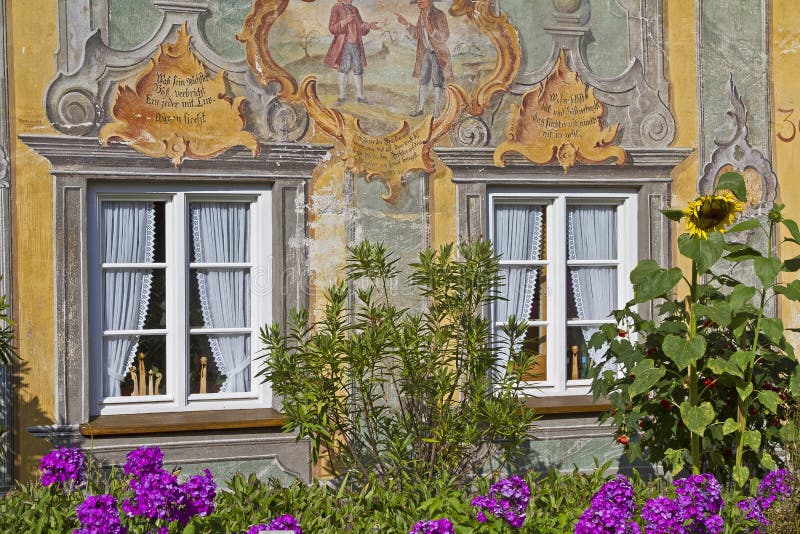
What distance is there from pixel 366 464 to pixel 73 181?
253 centimetres

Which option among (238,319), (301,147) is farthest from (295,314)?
(301,147)

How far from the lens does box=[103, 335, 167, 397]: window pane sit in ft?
21.7

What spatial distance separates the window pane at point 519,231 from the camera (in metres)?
7.23

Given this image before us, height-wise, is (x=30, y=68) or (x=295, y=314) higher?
(x=30, y=68)

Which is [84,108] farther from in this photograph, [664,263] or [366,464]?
[664,263]

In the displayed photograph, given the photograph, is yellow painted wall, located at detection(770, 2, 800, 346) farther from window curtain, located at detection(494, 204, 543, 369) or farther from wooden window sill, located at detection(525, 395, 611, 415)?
window curtain, located at detection(494, 204, 543, 369)

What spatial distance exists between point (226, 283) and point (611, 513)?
315 cm

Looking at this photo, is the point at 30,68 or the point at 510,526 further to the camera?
the point at 30,68

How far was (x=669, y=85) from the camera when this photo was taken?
7395 mm

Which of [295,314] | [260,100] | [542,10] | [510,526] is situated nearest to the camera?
[510,526]

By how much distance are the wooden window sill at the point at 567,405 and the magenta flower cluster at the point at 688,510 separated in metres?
2.05

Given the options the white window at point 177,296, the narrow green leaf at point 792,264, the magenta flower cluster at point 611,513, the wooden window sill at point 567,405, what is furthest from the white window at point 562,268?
the magenta flower cluster at point 611,513

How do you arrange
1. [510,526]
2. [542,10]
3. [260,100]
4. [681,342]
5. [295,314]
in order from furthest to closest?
[542,10] → [260,100] → [295,314] → [681,342] → [510,526]

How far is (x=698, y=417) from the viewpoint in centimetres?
586
